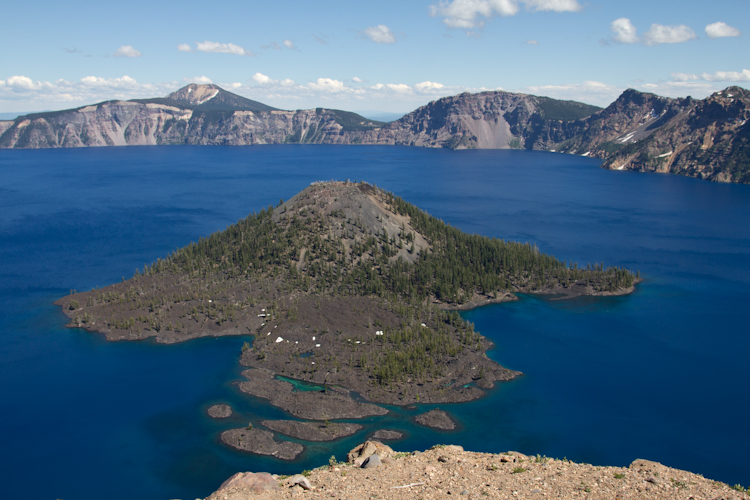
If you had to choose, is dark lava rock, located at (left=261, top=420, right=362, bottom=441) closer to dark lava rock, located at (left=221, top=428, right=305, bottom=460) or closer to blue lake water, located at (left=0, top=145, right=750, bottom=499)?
blue lake water, located at (left=0, top=145, right=750, bottom=499)

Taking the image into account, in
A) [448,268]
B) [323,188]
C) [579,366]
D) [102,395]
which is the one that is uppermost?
[323,188]

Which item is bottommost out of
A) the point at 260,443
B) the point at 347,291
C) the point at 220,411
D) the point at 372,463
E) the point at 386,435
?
the point at 220,411

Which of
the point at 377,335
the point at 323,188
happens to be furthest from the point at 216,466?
the point at 323,188

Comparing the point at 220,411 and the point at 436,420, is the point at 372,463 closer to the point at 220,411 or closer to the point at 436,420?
the point at 436,420

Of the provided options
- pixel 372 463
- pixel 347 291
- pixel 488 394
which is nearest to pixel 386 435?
pixel 372 463

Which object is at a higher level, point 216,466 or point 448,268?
point 448,268

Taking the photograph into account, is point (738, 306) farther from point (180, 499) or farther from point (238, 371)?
point (180, 499)

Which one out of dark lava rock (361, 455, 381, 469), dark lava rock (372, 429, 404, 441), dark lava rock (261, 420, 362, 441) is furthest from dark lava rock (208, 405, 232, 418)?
dark lava rock (361, 455, 381, 469)
